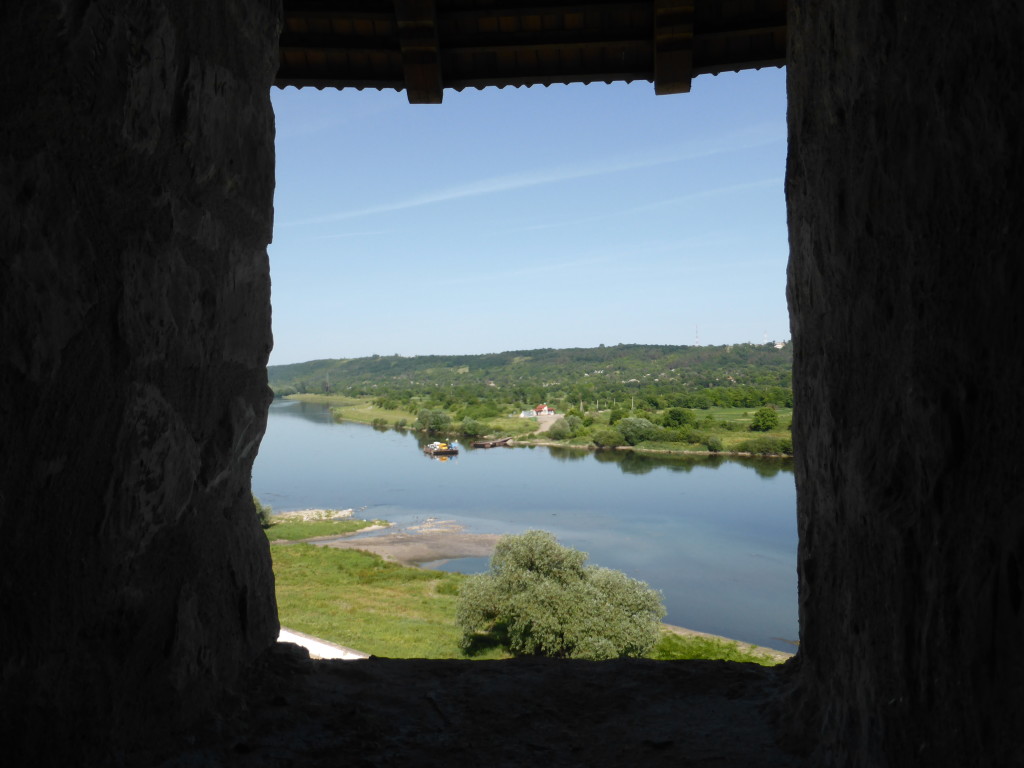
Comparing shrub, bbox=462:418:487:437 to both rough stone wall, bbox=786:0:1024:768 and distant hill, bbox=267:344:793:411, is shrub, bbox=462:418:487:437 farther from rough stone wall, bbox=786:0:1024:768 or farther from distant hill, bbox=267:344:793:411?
rough stone wall, bbox=786:0:1024:768

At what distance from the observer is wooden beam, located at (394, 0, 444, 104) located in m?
4.33

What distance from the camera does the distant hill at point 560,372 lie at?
256 feet

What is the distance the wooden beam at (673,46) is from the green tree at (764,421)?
44.9 meters

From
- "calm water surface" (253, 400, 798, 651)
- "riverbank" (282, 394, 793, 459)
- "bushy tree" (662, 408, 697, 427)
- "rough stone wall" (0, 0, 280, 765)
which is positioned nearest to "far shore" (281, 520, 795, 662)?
"calm water surface" (253, 400, 798, 651)

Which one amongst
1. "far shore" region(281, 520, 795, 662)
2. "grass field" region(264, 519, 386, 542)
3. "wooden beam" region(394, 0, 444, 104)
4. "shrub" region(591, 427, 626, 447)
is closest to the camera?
"wooden beam" region(394, 0, 444, 104)

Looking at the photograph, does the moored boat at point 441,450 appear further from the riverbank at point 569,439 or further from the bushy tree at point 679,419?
the bushy tree at point 679,419

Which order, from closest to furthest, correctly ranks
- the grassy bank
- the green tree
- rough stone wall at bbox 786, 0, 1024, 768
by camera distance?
1. rough stone wall at bbox 786, 0, 1024, 768
2. the grassy bank
3. the green tree

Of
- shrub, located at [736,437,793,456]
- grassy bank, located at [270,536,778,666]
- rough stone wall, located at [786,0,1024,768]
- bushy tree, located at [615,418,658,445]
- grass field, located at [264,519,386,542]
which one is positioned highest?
rough stone wall, located at [786,0,1024,768]

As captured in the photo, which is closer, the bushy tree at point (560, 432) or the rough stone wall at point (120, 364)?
the rough stone wall at point (120, 364)

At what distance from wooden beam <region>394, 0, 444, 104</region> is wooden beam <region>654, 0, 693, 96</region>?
3.92 feet

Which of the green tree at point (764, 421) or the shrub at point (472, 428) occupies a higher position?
the green tree at point (764, 421)

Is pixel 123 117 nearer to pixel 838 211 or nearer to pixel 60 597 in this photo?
pixel 60 597

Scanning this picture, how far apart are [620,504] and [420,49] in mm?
31092

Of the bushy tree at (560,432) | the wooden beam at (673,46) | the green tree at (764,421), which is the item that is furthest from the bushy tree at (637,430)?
the wooden beam at (673,46)
